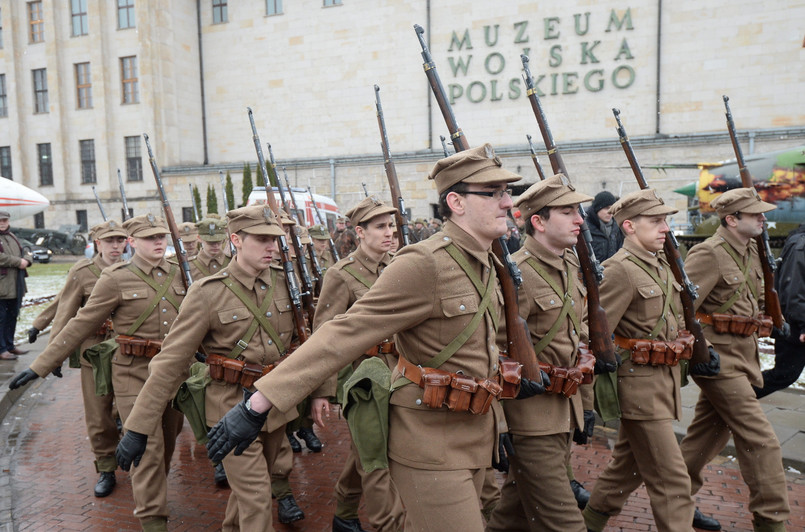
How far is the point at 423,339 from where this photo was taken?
285cm

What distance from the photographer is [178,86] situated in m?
32.5

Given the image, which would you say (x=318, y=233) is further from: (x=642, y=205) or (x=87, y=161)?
(x=87, y=161)

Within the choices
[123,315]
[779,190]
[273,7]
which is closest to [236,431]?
[123,315]

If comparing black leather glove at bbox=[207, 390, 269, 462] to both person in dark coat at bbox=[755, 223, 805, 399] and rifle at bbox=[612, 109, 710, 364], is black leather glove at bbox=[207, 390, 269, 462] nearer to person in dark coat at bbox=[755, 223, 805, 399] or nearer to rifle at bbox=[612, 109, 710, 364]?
rifle at bbox=[612, 109, 710, 364]

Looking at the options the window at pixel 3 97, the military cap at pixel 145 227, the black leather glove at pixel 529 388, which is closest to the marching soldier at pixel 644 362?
the black leather glove at pixel 529 388

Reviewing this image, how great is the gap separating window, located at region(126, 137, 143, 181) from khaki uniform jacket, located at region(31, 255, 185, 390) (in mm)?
31114

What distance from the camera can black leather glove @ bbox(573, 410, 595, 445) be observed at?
4.09 m

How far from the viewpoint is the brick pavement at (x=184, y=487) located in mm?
4852

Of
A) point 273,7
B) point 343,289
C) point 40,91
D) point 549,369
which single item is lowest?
A: point 549,369

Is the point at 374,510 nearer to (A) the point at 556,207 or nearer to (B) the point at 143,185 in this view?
(A) the point at 556,207

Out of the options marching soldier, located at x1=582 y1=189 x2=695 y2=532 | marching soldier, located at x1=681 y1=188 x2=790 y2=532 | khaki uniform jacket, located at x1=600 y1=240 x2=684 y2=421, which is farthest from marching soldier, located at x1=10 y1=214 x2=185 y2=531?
marching soldier, located at x1=681 y1=188 x2=790 y2=532

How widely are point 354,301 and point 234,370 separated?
1311mm

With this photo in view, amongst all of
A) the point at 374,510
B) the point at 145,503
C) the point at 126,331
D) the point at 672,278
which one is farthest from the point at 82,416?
the point at 672,278

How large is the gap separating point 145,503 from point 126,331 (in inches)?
52.5
